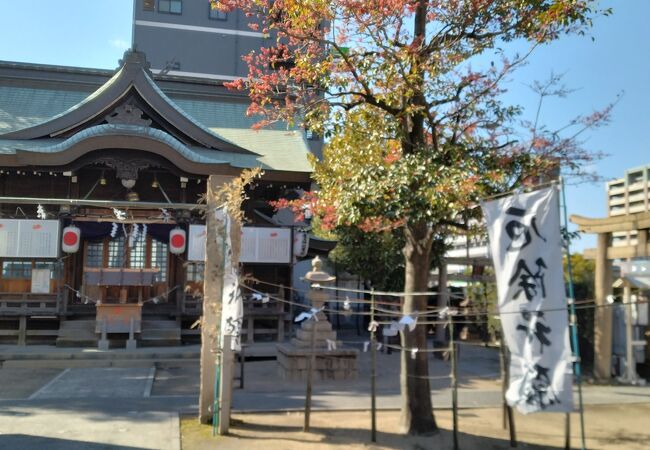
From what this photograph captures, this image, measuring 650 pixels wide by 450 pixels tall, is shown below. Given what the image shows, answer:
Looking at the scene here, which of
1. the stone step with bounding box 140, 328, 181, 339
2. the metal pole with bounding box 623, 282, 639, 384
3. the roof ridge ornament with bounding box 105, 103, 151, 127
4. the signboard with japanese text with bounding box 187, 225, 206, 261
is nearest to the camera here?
the metal pole with bounding box 623, 282, 639, 384

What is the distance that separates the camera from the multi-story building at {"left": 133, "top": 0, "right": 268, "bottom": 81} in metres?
35.7

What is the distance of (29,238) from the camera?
14922 millimetres

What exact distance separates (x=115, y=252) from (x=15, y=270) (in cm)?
282

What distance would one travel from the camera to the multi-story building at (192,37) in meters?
35.7

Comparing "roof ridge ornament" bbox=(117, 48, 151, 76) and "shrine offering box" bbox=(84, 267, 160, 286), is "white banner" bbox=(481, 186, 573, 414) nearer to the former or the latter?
"shrine offering box" bbox=(84, 267, 160, 286)

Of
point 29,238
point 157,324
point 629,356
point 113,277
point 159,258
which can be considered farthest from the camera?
point 159,258

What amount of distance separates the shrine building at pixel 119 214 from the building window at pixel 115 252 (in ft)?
0.10

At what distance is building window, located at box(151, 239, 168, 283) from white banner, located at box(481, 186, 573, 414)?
13480mm

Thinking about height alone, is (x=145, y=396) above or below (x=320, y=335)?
below

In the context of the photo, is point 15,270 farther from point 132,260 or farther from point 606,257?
point 606,257

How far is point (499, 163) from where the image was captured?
7602mm

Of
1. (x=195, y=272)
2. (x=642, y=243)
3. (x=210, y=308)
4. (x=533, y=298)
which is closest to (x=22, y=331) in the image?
(x=195, y=272)

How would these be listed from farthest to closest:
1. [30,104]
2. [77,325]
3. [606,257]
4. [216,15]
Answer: [216,15], [30,104], [77,325], [606,257]

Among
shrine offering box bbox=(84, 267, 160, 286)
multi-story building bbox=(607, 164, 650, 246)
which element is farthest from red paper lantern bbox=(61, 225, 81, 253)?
multi-story building bbox=(607, 164, 650, 246)
